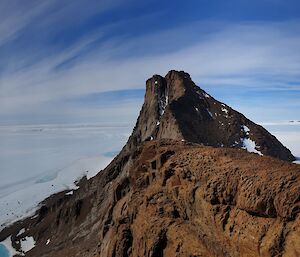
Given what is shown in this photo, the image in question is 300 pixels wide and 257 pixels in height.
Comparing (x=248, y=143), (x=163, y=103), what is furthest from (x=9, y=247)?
(x=248, y=143)

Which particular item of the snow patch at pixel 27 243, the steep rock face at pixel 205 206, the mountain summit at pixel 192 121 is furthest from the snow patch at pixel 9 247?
the steep rock face at pixel 205 206

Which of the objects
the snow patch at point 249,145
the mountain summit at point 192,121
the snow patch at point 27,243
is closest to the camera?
the snow patch at point 27,243

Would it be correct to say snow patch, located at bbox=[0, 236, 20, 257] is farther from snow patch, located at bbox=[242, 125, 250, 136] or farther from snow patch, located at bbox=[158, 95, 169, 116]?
snow patch, located at bbox=[242, 125, 250, 136]

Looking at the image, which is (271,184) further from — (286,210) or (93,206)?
(93,206)

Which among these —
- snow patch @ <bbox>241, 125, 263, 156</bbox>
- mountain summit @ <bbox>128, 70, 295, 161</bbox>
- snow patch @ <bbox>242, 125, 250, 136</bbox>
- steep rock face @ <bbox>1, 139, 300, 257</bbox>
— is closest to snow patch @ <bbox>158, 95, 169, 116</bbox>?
mountain summit @ <bbox>128, 70, 295, 161</bbox>

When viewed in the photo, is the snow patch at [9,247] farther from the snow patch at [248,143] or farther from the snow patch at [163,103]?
the snow patch at [248,143]

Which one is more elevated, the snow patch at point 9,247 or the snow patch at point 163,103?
the snow patch at point 163,103

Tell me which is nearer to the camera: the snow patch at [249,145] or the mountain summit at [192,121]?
the mountain summit at [192,121]

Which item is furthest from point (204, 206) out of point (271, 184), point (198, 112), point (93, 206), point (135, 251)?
point (198, 112)
